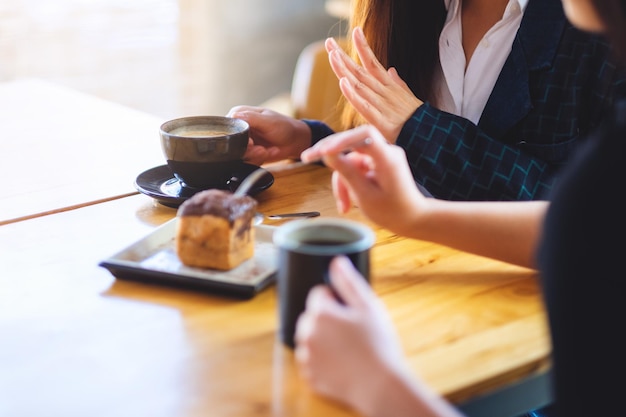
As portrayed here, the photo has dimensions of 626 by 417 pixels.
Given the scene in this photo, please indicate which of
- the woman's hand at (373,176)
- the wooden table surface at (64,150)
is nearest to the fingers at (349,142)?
the woman's hand at (373,176)

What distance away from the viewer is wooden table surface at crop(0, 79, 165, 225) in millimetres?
1382

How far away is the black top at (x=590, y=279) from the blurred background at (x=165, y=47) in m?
2.67

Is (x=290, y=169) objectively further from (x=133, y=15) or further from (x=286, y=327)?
(x=133, y=15)

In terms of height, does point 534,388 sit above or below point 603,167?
below

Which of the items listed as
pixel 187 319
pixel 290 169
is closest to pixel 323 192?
pixel 290 169

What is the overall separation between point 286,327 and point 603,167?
0.37 m

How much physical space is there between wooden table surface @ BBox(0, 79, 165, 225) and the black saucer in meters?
0.05

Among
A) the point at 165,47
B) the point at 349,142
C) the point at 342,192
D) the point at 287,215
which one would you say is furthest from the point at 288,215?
the point at 165,47

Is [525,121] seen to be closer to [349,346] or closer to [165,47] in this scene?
[349,346]

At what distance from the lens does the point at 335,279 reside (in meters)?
0.79

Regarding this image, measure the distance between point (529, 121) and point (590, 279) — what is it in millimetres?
694

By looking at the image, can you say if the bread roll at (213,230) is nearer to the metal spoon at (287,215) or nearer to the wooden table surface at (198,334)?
the wooden table surface at (198,334)

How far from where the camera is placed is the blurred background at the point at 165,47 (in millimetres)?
3242

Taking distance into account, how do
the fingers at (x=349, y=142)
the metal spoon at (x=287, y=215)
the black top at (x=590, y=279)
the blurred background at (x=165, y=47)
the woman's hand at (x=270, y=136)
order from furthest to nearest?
the blurred background at (x=165, y=47) < the woman's hand at (x=270, y=136) < the metal spoon at (x=287, y=215) < the fingers at (x=349, y=142) < the black top at (x=590, y=279)
